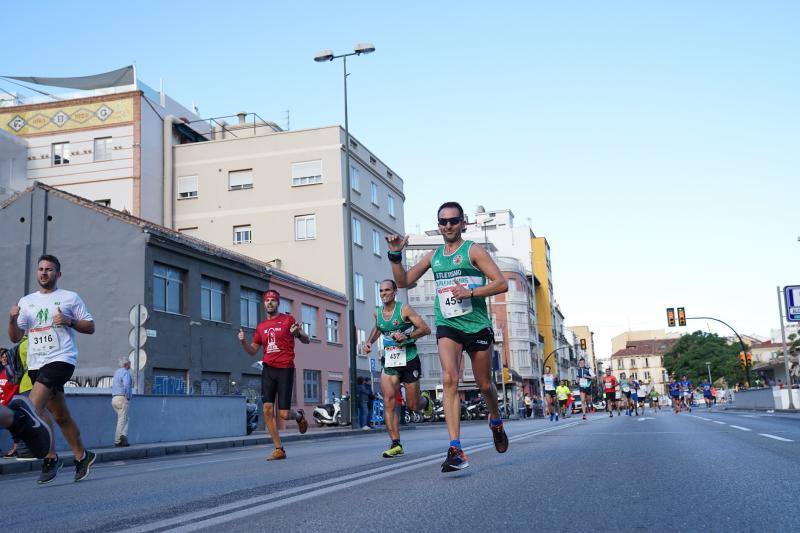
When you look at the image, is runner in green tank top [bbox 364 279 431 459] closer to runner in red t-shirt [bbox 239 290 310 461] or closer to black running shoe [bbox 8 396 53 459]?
runner in red t-shirt [bbox 239 290 310 461]

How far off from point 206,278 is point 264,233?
13044 millimetres

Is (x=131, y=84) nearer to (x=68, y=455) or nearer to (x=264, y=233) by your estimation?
(x=264, y=233)

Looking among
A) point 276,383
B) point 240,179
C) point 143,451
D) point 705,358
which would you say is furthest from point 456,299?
point 705,358

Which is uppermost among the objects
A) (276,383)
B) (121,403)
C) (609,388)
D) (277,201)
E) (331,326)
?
(277,201)

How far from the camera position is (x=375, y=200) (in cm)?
4528

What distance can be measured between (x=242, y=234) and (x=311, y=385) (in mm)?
10031

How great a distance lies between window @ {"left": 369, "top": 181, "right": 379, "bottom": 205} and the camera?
44.7 m

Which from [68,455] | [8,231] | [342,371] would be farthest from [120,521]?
[342,371]

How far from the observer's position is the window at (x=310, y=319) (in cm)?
3462

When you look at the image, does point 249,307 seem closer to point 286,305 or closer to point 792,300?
point 286,305

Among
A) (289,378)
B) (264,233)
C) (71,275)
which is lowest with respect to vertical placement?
(289,378)

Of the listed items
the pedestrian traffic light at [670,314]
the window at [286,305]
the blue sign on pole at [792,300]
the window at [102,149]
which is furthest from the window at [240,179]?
the blue sign on pole at [792,300]

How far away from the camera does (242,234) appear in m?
40.8

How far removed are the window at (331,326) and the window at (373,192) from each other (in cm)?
885
